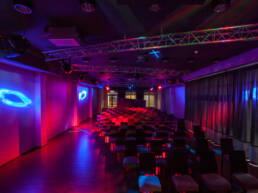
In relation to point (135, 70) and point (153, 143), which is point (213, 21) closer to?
point (153, 143)

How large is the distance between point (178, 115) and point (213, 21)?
32.7 feet

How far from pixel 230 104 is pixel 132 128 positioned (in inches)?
176

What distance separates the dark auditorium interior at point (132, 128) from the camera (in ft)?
9.53

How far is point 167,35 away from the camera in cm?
390

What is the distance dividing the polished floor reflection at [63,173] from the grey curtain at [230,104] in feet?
15.9

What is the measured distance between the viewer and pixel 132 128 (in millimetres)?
6543

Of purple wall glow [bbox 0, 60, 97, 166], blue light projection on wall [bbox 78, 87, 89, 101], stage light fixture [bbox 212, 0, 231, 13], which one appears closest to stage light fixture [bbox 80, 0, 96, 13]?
stage light fixture [bbox 212, 0, 231, 13]

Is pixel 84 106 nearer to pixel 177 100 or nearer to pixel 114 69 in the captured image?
pixel 114 69

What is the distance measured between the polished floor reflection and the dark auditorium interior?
0.03 meters

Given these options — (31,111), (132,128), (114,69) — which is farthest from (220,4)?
(31,111)

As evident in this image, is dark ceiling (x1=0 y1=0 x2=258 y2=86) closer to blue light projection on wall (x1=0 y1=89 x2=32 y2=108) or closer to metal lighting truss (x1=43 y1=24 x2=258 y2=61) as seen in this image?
metal lighting truss (x1=43 y1=24 x2=258 y2=61)

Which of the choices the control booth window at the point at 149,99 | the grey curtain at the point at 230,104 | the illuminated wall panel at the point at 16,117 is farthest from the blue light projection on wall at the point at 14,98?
the control booth window at the point at 149,99

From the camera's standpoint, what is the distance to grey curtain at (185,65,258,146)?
15.5 ft

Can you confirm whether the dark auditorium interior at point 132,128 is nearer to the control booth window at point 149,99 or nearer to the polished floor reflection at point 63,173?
the polished floor reflection at point 63,173
